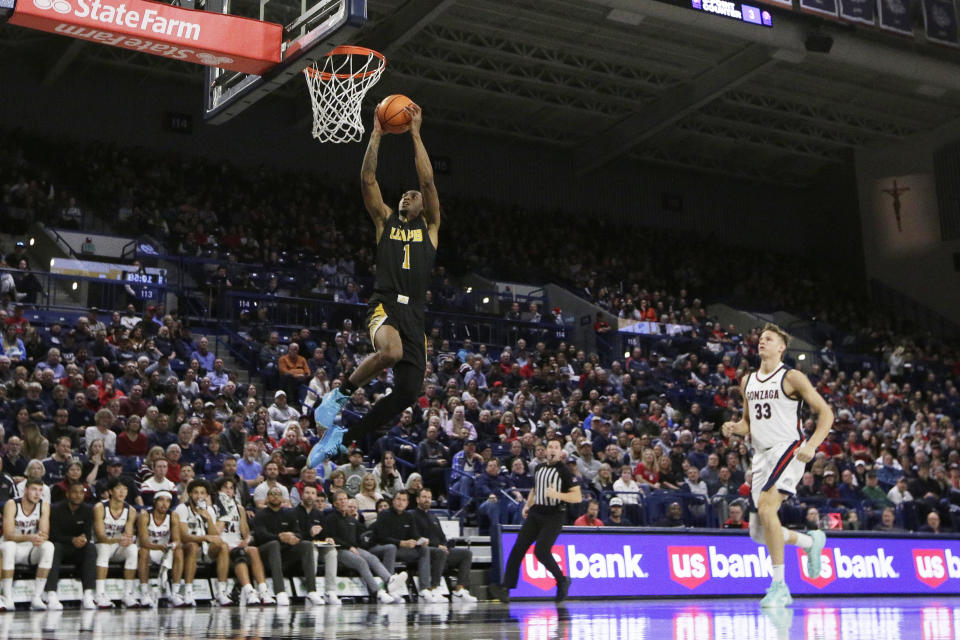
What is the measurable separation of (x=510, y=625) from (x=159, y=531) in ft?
19.7

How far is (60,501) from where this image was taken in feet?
39.9

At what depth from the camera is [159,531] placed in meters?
12.5

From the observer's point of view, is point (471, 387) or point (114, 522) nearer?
point (114, 522)

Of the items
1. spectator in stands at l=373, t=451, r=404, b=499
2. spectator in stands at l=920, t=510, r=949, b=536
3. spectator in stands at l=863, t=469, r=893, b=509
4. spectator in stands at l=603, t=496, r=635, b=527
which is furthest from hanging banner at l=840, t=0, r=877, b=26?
spectator in stands at l=373, t=451, r=404, b=499

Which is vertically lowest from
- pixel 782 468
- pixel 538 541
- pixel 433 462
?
pixel 538 541

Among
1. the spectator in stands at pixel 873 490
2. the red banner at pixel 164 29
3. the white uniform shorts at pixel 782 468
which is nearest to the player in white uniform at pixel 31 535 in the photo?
the red banner at pixel 164 29

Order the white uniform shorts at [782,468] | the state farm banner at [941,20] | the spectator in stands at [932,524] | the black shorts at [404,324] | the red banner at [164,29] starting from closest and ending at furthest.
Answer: the black shorts at [404,324], the white uniform shorts at [782,468], the red banner at [164,29], the spectator in stands at [932,524], the state farm banner at [941,20]

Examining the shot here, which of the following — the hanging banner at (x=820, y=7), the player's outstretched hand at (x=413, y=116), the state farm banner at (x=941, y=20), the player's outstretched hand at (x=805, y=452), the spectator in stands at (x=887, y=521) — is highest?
the state farm banner at (x=941, y=20)

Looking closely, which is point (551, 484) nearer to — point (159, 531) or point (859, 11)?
point (159, 531)

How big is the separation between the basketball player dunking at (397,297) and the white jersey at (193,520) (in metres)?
4.74

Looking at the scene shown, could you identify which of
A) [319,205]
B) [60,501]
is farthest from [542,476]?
[319,205]

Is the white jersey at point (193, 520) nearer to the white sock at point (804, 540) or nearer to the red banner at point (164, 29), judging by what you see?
the red banner at point (164, 29)

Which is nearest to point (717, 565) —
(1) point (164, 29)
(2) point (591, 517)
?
(2) point (591, 517)

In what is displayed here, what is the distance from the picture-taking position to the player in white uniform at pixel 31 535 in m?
11.5
